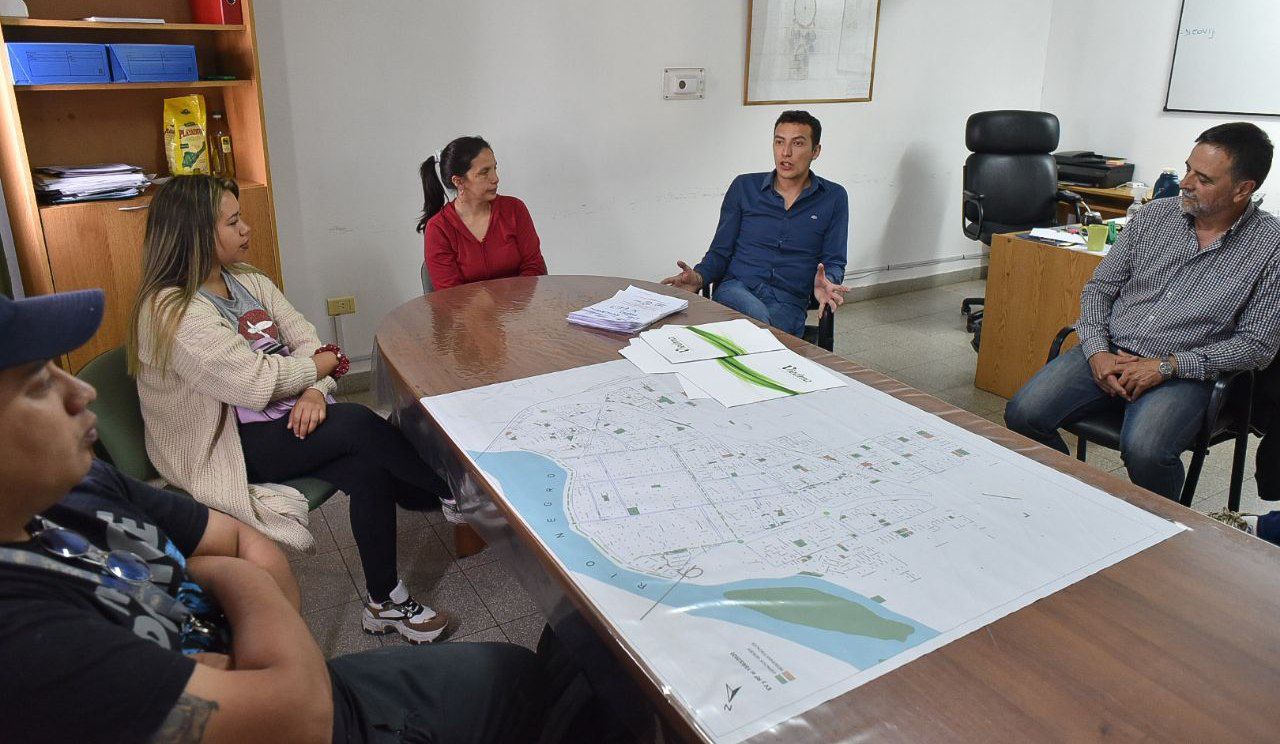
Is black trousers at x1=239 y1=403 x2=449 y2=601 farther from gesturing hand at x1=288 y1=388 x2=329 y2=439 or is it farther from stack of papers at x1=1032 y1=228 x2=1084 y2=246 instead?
stack of papers at x1=1032 y1=228 x2=1084 y2=246

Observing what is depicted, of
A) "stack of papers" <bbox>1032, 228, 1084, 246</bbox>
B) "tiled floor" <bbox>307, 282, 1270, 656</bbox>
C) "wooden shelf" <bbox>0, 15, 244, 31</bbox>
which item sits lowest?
"tiled floor" <bbox>307, 282, 1270, 656</bbox>

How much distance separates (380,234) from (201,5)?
3.52 feet

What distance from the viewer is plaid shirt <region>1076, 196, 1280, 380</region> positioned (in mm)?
2238

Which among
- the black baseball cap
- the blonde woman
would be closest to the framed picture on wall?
the blonde woman

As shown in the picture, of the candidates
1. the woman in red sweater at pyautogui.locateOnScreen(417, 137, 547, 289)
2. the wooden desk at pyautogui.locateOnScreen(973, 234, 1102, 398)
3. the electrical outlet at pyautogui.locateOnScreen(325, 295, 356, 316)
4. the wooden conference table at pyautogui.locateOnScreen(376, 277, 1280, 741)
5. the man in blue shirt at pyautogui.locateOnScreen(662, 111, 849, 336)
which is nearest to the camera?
the wooden conference table at pyautogui.locateOnScreen(376, 277, 1280, 741)

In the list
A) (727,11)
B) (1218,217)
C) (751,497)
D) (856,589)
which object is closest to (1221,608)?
(856,589)

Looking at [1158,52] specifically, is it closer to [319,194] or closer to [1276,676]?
[319,194]

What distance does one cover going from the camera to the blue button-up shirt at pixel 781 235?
3135 mm

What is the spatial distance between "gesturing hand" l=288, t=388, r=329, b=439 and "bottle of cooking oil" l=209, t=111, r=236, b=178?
5.19ft

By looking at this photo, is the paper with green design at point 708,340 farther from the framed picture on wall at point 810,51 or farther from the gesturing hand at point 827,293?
the framed picture on wall at point 810,51

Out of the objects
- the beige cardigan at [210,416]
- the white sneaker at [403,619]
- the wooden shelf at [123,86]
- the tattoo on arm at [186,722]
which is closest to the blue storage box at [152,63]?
the wooden shelf at [123,86]

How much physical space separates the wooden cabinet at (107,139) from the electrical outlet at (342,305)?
520mm

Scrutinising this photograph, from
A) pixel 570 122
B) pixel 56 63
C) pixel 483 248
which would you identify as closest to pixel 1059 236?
pixel 570 122

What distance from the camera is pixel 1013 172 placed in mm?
4594
